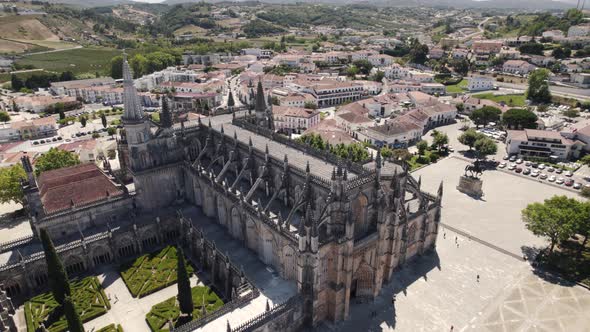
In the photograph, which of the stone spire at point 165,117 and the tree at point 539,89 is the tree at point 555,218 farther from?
the tree at point 539,89

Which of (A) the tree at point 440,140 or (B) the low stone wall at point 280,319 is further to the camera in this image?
(A) the tree at point 440,140

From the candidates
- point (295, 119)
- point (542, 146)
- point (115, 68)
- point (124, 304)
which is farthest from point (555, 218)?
point (115, 68)

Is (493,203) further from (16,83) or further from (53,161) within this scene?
(16,83)

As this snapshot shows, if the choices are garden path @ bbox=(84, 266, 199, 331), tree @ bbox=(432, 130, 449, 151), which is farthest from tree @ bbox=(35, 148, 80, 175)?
tree @ bbox=(432, 130, 449, 151)

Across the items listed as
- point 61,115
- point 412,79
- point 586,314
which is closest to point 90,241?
point 586,314

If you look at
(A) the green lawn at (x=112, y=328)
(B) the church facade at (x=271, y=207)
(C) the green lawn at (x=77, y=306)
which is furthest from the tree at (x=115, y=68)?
(A) the green lawn at (x=112, y=328)

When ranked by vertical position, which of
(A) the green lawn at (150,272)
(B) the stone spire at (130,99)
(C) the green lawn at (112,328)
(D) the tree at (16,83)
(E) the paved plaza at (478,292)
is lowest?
(E) the paved plaza at (478,292)

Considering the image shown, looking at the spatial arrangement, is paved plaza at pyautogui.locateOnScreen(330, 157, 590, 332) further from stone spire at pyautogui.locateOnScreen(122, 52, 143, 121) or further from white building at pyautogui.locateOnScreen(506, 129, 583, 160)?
stone spire at pyautogui.locateOnScreen(122, 52, 143, 121)

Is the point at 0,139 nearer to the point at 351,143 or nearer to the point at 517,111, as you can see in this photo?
the point at 351,143
